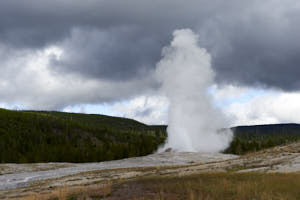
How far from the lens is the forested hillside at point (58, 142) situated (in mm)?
100375

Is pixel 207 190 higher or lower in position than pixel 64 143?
lower

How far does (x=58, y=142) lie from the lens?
441ft

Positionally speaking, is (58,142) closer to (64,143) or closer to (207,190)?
(64,143)

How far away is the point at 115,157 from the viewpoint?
10181 cm

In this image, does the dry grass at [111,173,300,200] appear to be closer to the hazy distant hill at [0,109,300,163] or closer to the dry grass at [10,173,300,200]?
the dry grass at [10,173,300,200]

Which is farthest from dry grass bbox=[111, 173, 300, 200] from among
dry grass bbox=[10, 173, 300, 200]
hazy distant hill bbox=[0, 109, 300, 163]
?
hazy distant hill bbox=[0, 109, 300, 163]

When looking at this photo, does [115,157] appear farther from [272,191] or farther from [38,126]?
[272,191]

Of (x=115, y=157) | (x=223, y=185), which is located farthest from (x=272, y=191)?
(x=115, y=157)

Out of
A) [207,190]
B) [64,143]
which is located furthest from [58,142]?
[207,190]

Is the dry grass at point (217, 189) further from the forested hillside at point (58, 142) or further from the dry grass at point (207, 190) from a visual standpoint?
the forested hillside at point (58, 142)

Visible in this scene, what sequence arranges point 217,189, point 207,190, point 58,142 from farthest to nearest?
point 58,142 → point 217,189 → point 207,190

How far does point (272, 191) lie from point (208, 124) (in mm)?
78567

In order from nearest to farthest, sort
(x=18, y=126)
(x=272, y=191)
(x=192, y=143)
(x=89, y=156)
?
(x=272, y=191) → (x=192, y=143) → (x=89, y=156) → (x=18, y=126)

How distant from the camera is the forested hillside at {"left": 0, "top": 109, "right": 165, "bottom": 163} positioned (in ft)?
329
